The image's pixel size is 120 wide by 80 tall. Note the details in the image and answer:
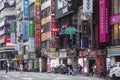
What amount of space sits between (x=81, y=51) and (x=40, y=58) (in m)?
29.5

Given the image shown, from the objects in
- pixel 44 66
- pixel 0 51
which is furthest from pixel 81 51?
pixel 0 51

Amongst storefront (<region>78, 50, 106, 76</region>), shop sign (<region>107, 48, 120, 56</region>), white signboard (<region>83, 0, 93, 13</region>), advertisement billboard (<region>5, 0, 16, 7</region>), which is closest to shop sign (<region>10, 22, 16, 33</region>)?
advertisement billboard (<region>5, 0, 16, 7</region>)

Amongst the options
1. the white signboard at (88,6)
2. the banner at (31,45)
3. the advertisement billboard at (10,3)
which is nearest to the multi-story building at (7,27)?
the advertisement billboard at (10,3)

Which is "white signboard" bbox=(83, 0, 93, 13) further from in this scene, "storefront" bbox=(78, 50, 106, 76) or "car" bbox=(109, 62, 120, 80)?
"car" bbox=(109, 62, 120, 80)

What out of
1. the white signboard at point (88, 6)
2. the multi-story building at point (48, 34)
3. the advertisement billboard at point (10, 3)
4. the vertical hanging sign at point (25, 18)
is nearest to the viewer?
the white signboard at point (88, 6)

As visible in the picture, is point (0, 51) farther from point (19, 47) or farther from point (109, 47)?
point (109, 47)

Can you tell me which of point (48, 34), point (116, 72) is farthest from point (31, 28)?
point (116, 72)

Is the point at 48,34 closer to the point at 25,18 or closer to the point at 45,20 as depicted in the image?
the point at 45,20

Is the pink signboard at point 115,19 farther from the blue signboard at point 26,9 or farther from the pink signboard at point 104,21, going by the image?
the blue signboard at point 26,9

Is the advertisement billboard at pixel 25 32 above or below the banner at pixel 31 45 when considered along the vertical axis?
above

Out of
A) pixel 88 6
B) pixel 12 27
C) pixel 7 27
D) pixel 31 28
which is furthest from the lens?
pixel 7 27

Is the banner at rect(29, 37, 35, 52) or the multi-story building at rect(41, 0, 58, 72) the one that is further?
the banner at rect(29, 37, 35, 52)

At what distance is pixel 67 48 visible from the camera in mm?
84500

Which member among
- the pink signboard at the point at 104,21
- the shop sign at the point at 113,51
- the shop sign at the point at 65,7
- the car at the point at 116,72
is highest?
the shop sign at the point at 65,7
